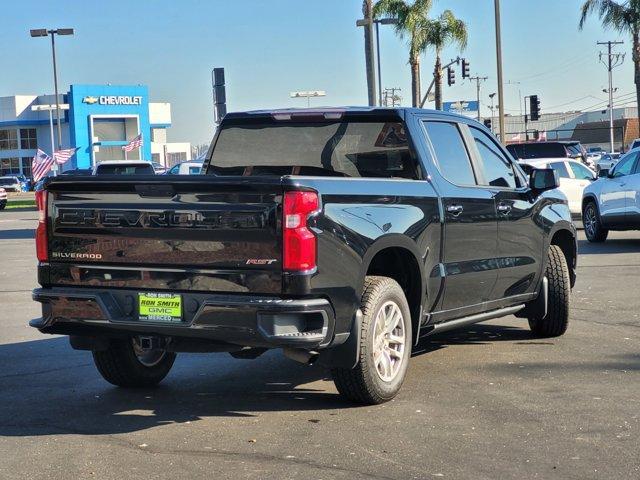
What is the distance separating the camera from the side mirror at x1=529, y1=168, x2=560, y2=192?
8.92 meters

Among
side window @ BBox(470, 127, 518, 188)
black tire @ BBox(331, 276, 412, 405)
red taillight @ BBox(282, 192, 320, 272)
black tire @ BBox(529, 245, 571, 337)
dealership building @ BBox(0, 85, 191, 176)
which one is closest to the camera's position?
red taillight @ BBox(282, 192, 320, 272)

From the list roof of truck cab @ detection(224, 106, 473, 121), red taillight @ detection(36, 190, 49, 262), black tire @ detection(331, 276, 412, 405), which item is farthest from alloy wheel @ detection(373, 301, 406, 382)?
red taillight @ detection(36, 190, 49, 262)

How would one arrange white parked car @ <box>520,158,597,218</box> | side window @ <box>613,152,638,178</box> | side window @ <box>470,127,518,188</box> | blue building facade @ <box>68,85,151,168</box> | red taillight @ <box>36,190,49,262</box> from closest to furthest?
red taillight @ <box>36,190,49,262</box>, side window @ <box>470,127,518,188</box>, side window @ <box>613,152,638,178</box>, white parked car @ <box>520,158,597,218</box>, blue building facade @ <box>68,85,151,168</box>

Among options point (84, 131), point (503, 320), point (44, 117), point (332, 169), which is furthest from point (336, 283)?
point (44, 117)

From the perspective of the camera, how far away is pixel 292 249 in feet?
19.8

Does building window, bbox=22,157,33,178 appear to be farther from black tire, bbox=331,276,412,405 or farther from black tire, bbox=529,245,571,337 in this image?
black tire, bbox=331,276,412,405

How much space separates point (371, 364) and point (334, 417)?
40 centimetres

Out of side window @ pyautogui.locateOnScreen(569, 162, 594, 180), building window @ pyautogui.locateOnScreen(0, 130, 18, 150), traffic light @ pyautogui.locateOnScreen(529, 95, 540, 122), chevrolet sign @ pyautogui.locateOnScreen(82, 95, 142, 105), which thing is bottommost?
side window @ pyautogui.locateOnScreen(569, 162, 594, 180)

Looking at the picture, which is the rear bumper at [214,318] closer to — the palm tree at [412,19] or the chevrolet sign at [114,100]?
the palm tree at [412,19]

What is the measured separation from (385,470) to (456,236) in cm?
270

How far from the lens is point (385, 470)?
17.7ft

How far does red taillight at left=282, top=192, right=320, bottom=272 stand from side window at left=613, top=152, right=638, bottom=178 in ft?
45.9

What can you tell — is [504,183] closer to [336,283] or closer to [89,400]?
[336,283]

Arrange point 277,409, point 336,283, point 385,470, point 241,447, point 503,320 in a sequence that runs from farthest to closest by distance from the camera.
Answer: point 503,320 → point 277,409 → point 336,283 → point 241,447 → point 385,470
